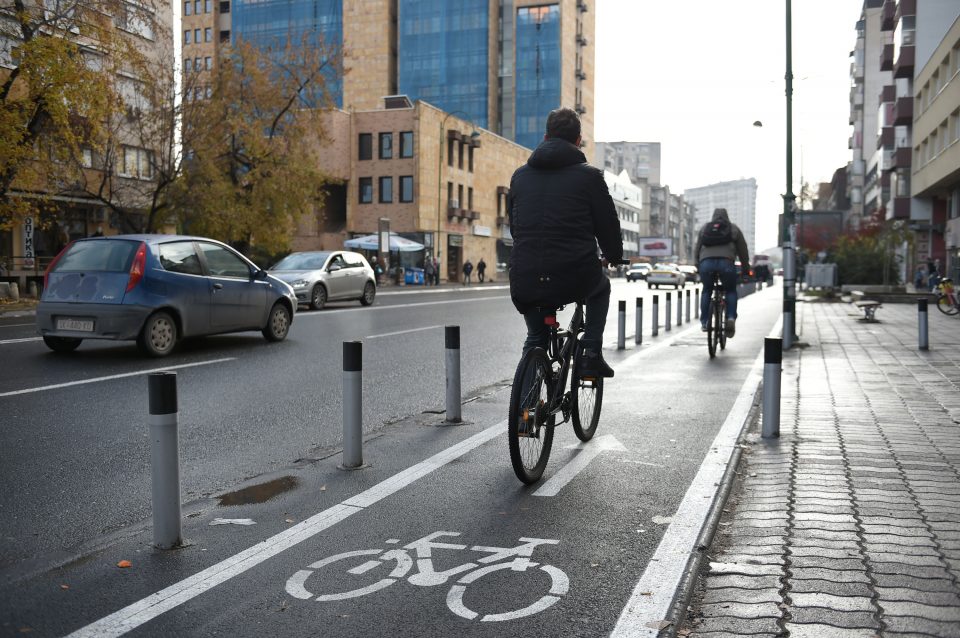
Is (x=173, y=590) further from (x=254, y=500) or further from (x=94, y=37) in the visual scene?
(x=94, y=37)

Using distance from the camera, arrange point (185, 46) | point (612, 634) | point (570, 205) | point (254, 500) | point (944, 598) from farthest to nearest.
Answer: point (185, 46), point (570, 205), point (254, 500), point (944, 598), point (612, 634)

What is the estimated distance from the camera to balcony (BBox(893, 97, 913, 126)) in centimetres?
4878

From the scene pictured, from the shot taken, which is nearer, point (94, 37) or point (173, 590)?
point (173, 590)

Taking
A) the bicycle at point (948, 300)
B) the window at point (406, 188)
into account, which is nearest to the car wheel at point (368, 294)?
the bicycle at point (948, 300)

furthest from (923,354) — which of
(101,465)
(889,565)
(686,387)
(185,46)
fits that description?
(185,46)

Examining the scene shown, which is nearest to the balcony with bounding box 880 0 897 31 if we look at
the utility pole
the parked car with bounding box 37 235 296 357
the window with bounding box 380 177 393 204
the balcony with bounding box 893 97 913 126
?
the balcony with bounding box 893 97 913 126

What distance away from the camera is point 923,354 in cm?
1248

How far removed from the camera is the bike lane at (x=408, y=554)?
3213 mm

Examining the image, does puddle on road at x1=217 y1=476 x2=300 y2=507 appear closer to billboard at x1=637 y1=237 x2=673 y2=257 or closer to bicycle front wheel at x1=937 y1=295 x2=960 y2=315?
bicycle front wheel at x1=937 y1=295 x2=960 y2=315

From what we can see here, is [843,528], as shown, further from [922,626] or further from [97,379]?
[97,379]

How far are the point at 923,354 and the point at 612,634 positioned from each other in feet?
36.0

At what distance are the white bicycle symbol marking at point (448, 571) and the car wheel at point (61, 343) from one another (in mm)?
8566

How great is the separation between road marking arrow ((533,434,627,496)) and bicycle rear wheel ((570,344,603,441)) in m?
0.10

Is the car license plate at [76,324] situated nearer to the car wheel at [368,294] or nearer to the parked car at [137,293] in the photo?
the parked car at [137,293]
